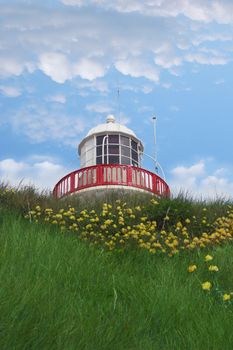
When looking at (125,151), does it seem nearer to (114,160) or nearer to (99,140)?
(114,160)

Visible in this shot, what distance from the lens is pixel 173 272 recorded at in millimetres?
6395

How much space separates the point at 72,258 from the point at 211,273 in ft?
5.97

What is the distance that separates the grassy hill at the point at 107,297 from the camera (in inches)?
152

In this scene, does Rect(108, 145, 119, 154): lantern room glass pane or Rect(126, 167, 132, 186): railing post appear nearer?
Rect(126, 167, 132, 186): railing post

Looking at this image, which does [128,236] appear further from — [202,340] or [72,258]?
[202,340]

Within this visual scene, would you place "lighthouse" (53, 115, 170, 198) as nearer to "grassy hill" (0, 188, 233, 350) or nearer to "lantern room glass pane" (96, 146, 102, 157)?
"lantern room glass pane" (96, 146, 102, 157)

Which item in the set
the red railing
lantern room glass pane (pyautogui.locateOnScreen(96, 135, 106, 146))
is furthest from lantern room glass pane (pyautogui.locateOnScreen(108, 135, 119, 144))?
the red railing

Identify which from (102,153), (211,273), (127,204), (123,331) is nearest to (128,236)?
(211,273)

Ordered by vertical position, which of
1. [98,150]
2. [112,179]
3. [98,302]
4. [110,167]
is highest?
[98,150]

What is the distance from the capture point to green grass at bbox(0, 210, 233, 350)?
384 cm

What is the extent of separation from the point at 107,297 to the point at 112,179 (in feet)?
36.0

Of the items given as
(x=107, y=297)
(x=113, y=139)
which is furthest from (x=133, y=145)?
(x=107, y=297)

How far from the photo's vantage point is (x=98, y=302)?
507cm

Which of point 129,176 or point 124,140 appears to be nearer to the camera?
point 129,176
